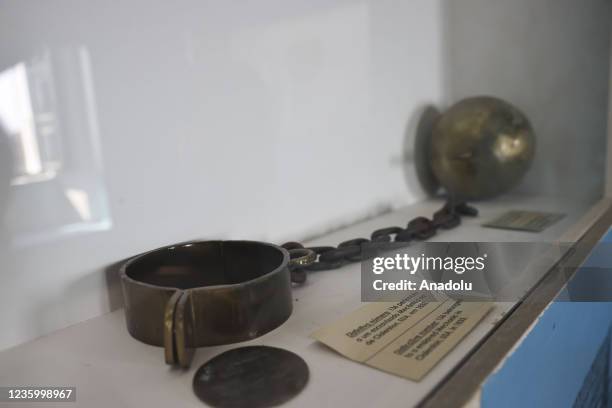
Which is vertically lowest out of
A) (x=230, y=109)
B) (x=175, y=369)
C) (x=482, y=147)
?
(x=175, y=369)

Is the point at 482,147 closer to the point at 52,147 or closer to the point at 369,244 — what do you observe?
the point at 369,244

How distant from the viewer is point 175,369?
54 cm

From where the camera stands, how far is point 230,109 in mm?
837

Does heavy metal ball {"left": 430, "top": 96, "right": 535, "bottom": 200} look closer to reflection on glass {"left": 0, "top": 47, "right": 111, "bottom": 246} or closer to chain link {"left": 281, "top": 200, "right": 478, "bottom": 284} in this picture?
chain link {"left": 281, "top": 200, "right": 478, "bottom": 284}

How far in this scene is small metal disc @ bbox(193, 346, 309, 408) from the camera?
0.48m

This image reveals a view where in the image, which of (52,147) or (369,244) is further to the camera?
(369,244)

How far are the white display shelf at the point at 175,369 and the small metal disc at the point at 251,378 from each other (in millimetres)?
11

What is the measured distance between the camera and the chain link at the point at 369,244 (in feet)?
2.68

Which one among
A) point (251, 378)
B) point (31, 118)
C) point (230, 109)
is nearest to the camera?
point (251, 378)

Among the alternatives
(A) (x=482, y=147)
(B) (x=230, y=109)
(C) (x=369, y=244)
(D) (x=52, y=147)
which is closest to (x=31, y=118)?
(D) (x=52, y=147)

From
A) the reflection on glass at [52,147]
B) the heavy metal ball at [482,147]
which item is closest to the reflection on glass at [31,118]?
the reflection on glass at [52,147]

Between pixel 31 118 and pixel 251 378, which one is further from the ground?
pixel 31 118

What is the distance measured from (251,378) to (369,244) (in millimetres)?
404

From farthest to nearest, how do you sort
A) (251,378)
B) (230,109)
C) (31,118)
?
(230,109), (31,118), (251,378)
